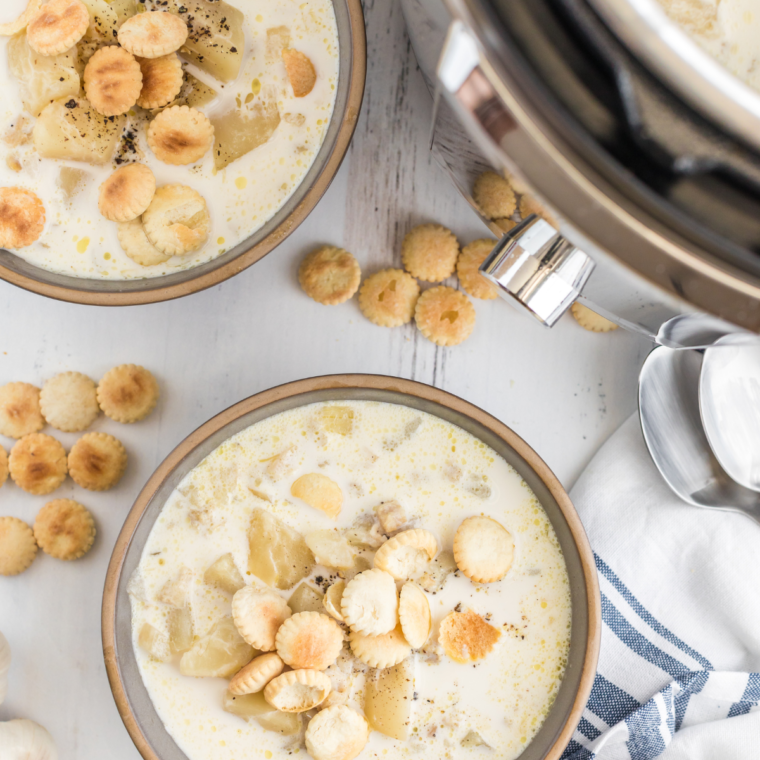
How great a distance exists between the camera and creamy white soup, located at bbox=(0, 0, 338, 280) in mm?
997

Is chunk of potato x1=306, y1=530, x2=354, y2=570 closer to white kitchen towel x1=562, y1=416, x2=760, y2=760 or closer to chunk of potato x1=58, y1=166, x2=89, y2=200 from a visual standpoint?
white kitchen towel x1=562, y1=416, x2=760, y2=760

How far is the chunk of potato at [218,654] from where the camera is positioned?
3.34ft

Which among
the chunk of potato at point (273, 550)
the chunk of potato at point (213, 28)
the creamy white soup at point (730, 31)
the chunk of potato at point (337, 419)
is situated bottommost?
the chunk of potato at point (273, 550)

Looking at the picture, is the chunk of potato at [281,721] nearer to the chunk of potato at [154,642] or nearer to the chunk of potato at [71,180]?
the chunk of potato at [154,642]

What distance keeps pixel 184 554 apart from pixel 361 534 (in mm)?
252

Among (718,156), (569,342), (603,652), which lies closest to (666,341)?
(569,342)

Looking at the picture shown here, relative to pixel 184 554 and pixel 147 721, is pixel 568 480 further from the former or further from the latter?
pixel 147 721

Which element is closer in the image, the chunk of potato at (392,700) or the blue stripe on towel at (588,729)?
the chunk of potato at (392,700)

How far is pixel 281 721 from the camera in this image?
1.02 meters

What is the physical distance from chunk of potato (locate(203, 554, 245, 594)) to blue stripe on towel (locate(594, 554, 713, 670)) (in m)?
0.58

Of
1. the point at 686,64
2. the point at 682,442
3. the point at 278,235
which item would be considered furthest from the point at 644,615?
the point at 686,64

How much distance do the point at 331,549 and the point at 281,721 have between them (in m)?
0.25

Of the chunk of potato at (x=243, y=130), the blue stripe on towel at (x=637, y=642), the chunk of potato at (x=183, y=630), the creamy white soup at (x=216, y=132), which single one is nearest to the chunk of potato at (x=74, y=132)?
the creamy white soup at (x=216, y=132)

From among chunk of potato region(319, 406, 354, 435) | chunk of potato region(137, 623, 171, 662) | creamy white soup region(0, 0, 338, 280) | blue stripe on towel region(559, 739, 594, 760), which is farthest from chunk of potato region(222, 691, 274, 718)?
creamy white soup region(0, 0, 338, 280)
